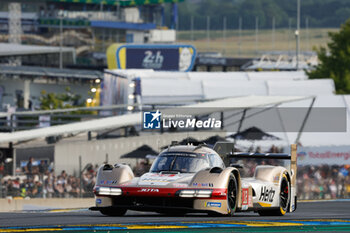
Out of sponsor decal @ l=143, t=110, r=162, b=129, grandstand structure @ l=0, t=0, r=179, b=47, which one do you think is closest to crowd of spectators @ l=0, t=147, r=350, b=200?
sponsor decal @ l=143, t=110, r=162, b=129

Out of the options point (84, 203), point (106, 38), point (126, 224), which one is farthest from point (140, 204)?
point (106, 38)

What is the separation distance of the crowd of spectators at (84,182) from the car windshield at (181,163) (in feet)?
37.1

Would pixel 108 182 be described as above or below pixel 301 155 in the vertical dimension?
above

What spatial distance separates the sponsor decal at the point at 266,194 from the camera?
57.8 ft

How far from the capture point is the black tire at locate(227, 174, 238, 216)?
16.2 meters

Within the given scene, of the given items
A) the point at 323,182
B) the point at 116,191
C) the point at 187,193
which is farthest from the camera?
the point at 323,182

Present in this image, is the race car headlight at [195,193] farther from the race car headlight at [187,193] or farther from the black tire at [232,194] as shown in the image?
the black tire at [232,194]

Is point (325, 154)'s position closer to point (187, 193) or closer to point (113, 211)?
point (113, 211)

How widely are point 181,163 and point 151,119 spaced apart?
754 inches

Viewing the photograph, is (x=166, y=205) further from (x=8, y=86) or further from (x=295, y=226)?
(x=8, y=86)

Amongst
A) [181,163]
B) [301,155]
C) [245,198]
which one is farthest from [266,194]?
[301,155]

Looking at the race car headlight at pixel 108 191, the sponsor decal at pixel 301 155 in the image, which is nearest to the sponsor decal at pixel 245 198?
the race car headlight at pixel 108 191

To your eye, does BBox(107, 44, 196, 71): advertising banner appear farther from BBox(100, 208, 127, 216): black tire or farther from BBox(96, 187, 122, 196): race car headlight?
BBox(96, 187, 122, 196): race car headlight

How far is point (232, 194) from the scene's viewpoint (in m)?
16.5
